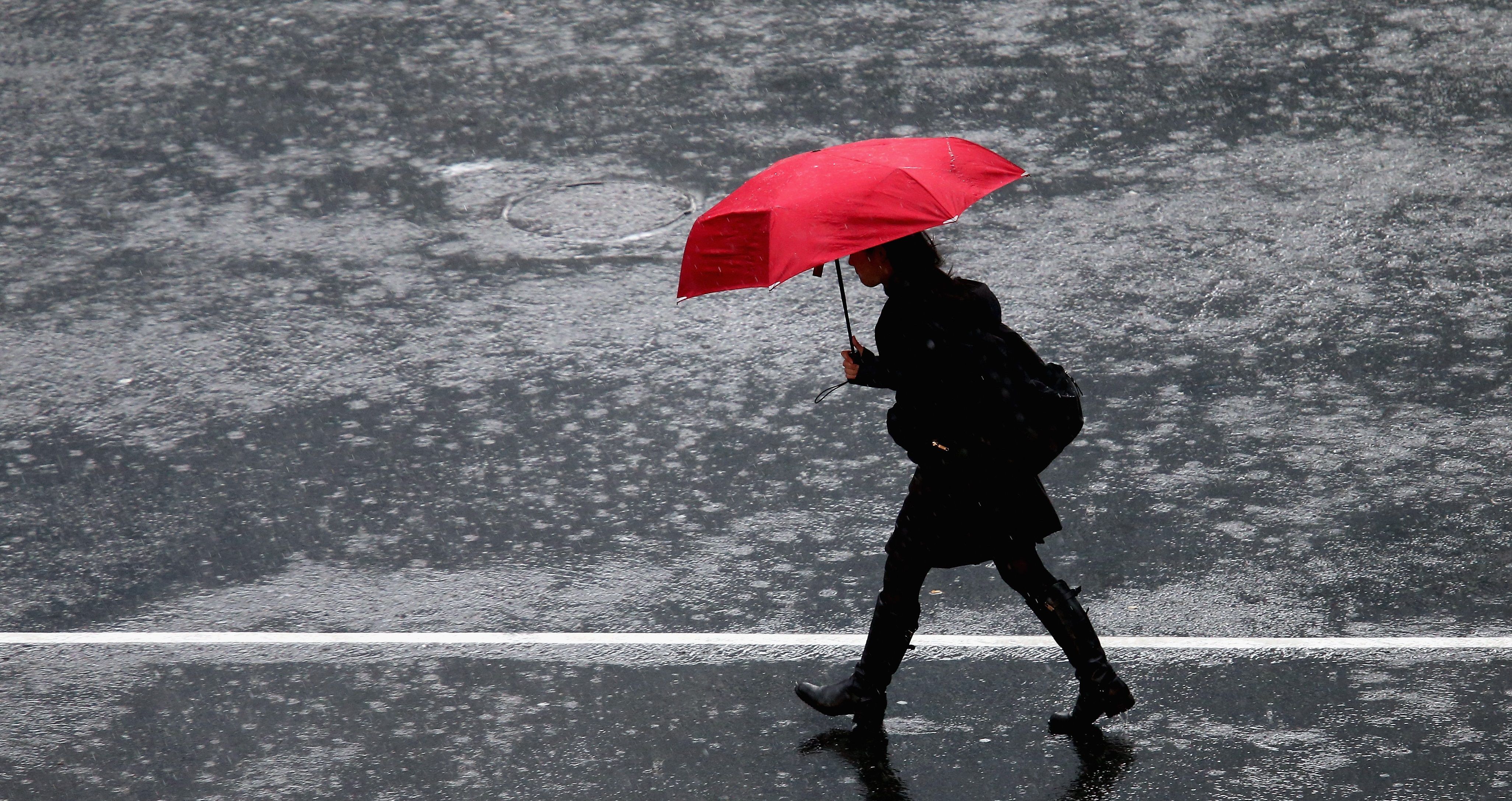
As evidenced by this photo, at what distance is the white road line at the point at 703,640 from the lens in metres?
5.70

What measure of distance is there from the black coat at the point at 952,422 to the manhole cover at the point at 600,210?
449 cm

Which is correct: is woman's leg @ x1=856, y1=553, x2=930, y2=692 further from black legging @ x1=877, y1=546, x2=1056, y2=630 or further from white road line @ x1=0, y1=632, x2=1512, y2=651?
white road line @ x1=0, y1=632, x2=1512, y2=651

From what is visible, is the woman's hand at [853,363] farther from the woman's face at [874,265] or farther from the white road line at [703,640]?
the white road line at [703,640]

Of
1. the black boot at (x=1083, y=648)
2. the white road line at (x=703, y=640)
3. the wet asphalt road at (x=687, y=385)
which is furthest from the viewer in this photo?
the white road line at (x=703, y=640)

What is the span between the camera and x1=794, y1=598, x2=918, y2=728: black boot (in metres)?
5.29

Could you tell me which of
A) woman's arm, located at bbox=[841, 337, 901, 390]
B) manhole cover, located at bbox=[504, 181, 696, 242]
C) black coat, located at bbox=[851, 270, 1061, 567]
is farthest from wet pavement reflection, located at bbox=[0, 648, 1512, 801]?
manhole cover, located at bbox=[504, 181, 696, 242]

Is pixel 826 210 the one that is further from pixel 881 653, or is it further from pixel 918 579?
pixel 881 653

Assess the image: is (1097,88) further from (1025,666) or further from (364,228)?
(1025,666)

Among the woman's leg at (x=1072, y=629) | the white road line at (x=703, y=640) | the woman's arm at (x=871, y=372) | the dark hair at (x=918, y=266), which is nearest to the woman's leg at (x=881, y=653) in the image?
the woman's leg at (x=1072, y=629)

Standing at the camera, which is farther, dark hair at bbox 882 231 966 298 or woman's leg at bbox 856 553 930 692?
woman's leg at bbox 856 553 930 692

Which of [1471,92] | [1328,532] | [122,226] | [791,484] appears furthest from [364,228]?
[1471,92]

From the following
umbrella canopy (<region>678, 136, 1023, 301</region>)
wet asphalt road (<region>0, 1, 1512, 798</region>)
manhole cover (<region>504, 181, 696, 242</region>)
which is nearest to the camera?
umbrella canopy (<region>678, 136, 1023, 301</region>)

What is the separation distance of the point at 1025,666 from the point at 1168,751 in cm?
65

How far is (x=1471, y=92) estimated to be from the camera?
1045 centimetres
